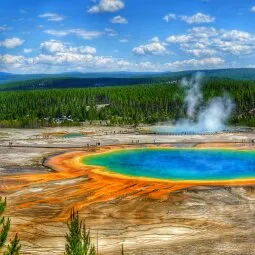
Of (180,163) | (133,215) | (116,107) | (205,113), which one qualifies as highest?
(116,107)

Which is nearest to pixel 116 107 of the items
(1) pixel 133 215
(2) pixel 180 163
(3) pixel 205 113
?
(3) pixel 205 113

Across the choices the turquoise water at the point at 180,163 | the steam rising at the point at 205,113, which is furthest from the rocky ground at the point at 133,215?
the steam rising at the point at 205,113

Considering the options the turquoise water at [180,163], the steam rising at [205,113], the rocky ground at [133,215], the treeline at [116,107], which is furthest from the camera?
the treeline at [116,107]

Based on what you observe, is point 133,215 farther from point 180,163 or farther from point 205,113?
point 205,113

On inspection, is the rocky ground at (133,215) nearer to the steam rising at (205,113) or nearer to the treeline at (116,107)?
the steam rising at (205,113)

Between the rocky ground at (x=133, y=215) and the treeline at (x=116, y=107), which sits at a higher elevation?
the treeline at (x=116, y=107)

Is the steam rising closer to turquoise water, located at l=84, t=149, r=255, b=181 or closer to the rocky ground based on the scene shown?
turquoise water, located at l=84, t=149, r=255, b=181

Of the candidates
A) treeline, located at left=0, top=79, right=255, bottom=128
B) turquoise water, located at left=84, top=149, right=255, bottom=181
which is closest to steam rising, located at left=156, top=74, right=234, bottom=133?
treeline, located at left=0, top=79, right=255, bottom=128
